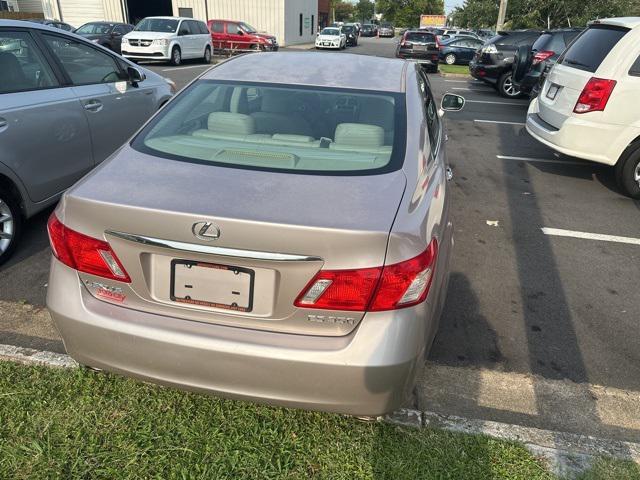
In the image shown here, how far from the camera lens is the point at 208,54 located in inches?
823

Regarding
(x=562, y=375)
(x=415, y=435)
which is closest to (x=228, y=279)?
(x=415, y=435)

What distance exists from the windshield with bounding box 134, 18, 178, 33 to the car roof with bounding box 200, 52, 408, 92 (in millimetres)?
17391

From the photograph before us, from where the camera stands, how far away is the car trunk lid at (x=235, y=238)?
1727 millimetres

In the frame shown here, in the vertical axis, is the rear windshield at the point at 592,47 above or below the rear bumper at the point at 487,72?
above

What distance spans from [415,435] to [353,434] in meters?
0.28

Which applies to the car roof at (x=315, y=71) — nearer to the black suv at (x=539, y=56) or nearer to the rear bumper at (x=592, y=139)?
the rear bumper at (x=592, y=139)

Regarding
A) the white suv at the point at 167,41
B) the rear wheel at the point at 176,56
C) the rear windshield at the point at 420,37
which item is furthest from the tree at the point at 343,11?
the rear wheel at the point at 176,56

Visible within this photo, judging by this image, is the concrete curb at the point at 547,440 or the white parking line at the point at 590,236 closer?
the concrete curb at the point at 547,440

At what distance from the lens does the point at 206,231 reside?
1754 mm

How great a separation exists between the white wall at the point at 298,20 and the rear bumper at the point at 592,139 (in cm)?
3315

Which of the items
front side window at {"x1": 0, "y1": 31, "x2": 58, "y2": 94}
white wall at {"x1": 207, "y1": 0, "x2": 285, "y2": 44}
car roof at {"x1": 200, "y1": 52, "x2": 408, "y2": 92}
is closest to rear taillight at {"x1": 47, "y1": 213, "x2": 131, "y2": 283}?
car roof at {"x1": 200, "y1": 52, "x2": 408, "y2": 92}

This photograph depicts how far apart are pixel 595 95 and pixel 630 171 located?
94cm

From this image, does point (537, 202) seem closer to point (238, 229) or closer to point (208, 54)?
point (238, 229)

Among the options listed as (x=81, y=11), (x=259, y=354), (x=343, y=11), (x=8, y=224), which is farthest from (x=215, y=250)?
(x=343, y=11)
